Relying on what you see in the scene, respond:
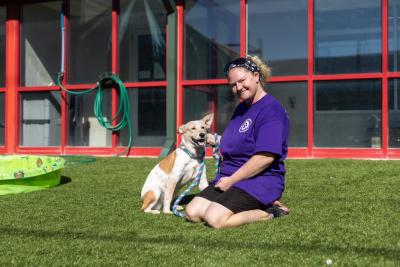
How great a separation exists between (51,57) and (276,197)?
29.2ft

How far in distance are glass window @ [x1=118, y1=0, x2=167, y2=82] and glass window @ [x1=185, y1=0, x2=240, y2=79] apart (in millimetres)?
573

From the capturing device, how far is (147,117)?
1052 cm

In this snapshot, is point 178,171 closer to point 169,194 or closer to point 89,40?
point 169,194

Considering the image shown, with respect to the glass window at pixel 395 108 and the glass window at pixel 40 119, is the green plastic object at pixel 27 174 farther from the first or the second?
the glass window at pixel 395 108

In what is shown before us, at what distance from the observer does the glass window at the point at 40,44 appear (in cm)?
1146

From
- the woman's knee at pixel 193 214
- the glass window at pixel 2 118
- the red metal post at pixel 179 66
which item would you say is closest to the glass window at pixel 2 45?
the glass window at pixel 2 118

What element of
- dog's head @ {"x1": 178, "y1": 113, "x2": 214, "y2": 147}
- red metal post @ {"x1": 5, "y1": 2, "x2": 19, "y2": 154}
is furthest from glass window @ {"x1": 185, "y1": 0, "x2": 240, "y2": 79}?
dog's head @ {"x1": 178, "y1": 113, "x2": 214, "y2": 147}

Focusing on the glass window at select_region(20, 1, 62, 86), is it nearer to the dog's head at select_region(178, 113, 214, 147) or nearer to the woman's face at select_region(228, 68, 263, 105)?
the dog's head at select_region(178, 113, 214, 147)

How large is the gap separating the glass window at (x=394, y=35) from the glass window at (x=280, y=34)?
1.50m

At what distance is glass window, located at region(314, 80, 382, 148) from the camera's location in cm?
902

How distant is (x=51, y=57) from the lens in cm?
1152

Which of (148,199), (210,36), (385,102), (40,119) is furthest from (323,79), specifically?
(40,119)

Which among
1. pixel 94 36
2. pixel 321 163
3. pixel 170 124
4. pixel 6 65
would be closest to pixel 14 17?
pixel 6 65

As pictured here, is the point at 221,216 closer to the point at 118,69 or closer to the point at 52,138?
the point at 118,69
